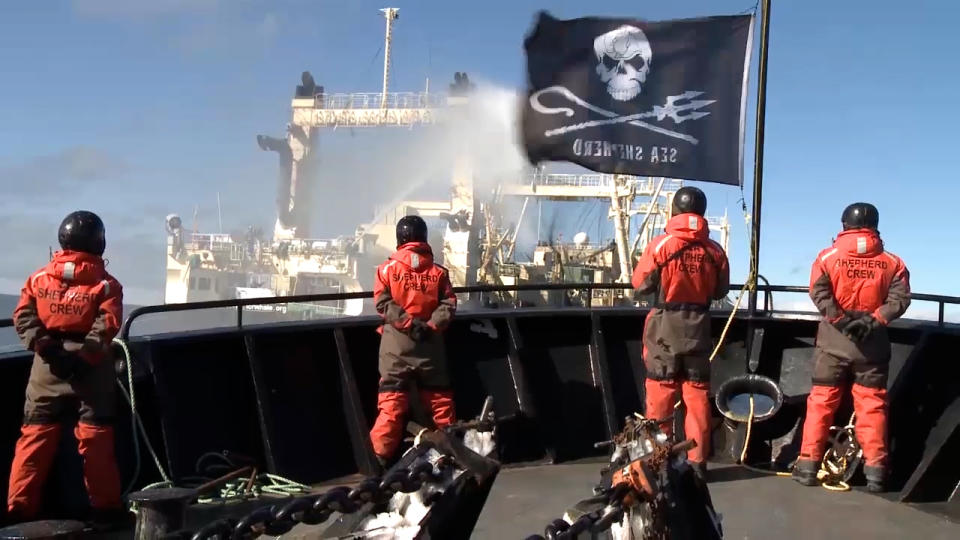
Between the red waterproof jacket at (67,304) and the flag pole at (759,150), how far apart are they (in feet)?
15.0

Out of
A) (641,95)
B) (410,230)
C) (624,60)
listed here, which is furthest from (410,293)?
(624,60)

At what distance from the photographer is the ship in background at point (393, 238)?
31016mm

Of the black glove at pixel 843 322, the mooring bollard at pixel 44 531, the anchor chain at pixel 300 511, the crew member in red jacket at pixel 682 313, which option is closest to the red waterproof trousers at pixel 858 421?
the black glove at pixel 843 322

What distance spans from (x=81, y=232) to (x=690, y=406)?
3.92m

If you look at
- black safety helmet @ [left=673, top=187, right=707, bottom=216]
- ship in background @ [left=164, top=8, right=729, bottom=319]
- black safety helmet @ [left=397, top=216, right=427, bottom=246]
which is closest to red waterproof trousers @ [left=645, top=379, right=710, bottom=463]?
black safety helmet @ [left=673, top=187, right=707, bottom=216]

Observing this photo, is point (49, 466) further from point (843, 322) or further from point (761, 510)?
point (843, 322)

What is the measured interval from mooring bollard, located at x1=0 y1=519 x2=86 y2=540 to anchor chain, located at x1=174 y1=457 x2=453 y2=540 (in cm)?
33

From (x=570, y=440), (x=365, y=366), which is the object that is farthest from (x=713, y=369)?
(x=365, y=366)

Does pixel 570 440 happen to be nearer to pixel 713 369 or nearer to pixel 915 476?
pixel 713 369

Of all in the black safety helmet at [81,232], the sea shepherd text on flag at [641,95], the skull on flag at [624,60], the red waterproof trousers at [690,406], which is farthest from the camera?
the skull on flag at [624,60]

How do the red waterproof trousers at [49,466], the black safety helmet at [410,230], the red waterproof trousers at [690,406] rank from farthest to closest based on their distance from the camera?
the black safety helmet at [410,230] → the red waterproof trousers at [690,406] → the red waterproof trousers at [49,466]

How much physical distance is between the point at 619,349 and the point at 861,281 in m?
2.13

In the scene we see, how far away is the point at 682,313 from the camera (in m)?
5.24

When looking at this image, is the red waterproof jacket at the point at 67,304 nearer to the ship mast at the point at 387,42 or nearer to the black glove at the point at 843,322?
the black glove at the point at 843,322
